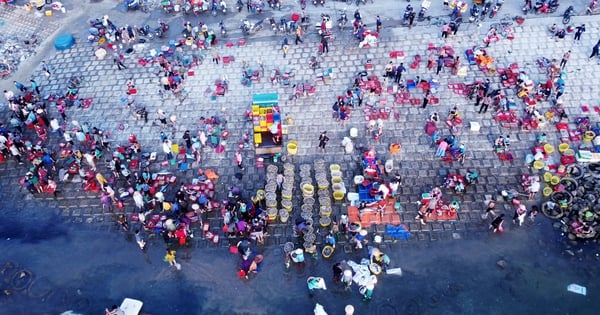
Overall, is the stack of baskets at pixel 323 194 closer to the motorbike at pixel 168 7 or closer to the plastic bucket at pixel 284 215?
the plastic bucket at pixel 284 215

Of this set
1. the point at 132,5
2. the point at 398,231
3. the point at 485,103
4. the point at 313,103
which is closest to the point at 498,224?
the point at 398,231

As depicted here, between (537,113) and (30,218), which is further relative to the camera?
(537,113)

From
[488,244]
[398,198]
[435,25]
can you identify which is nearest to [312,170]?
[398,198]

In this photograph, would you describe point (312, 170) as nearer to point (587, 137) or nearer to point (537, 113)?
point (537, 113)

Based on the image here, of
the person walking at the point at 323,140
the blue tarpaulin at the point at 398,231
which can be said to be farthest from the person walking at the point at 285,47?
the blue tarpaulin at the point at 398,231

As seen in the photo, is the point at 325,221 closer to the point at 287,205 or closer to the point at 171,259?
the point at 287,205

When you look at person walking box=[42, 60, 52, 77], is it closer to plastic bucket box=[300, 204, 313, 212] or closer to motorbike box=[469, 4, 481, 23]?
plastic bucket box=[300, 204, 313, 212]

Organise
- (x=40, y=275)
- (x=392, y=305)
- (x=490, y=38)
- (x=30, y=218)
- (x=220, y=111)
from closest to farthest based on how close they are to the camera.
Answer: (x=392, y=305) → (x=40, y=275) → (x=30, y=218) → (x=220, y=111) → (x=490, y=38)
